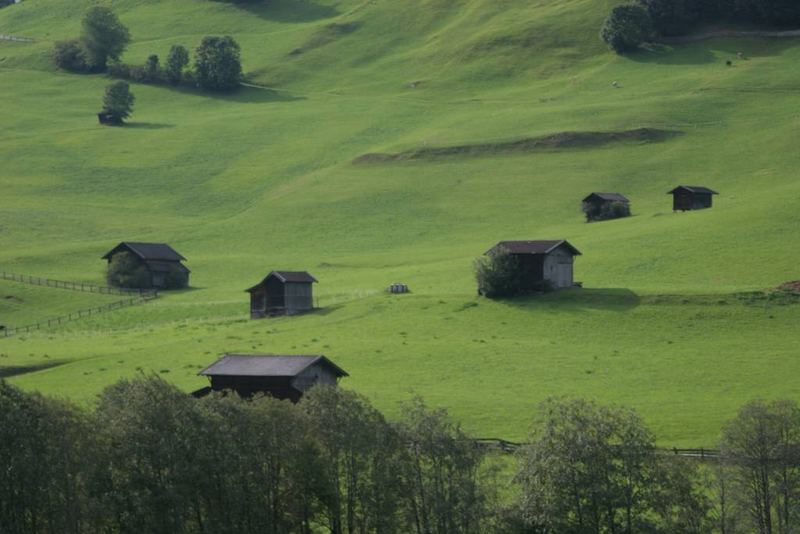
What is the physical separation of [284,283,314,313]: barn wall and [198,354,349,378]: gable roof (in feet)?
105

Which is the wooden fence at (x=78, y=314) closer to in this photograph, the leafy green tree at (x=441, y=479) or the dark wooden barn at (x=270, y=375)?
the dark wooden barn at (x=270, y=375)

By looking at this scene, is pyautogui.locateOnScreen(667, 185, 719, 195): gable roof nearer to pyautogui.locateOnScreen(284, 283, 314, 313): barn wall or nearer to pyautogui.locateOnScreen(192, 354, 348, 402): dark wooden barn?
pyautogui.locateOnScreen(284, 283, 314, 313): barn wall

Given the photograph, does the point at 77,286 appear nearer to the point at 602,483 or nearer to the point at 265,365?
the point at 265,365

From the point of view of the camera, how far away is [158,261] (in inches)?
5027

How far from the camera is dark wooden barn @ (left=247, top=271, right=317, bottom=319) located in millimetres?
107750

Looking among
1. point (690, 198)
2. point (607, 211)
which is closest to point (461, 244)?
point (607, 211)

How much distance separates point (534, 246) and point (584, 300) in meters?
7.40

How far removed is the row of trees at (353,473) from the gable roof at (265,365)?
14994mm

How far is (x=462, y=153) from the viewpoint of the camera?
168 m

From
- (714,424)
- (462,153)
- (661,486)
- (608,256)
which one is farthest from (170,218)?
(661,486)

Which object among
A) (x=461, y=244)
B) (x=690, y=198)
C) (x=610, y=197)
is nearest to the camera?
(x=690, y=198)

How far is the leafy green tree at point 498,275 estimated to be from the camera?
334ft

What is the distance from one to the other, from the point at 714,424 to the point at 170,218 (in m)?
100

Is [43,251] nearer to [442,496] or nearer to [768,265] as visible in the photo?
[768,265]
